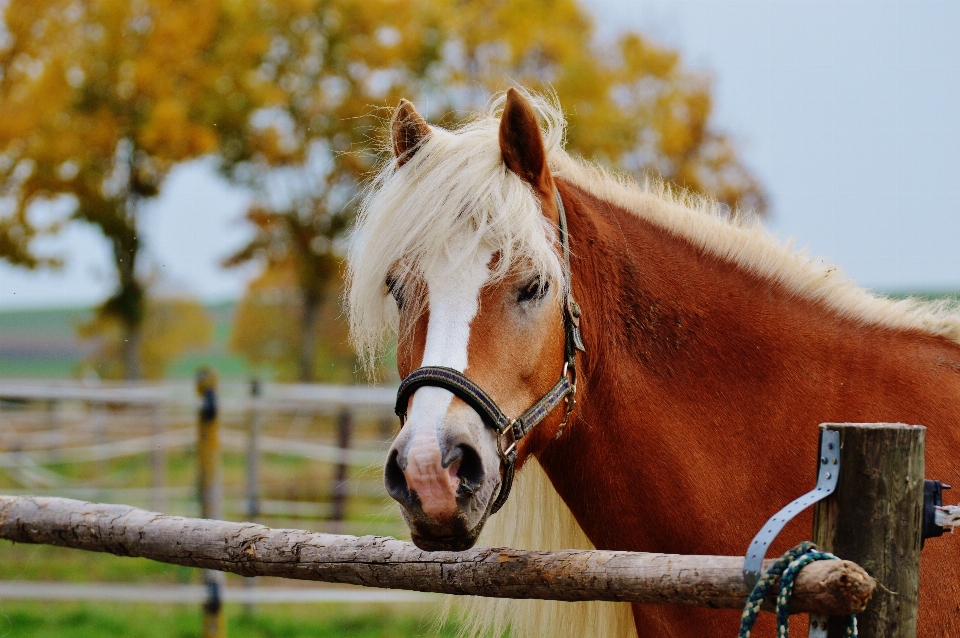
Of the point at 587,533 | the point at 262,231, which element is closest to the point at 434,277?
the point at 587,533

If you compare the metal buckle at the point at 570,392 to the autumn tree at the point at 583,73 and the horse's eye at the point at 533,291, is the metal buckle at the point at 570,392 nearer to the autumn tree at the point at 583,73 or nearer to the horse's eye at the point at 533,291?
the horse's eye at the point at 533,291

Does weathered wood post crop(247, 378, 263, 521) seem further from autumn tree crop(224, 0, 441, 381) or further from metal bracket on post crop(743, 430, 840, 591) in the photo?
autumn tree crop(224, 0, 441, 381)

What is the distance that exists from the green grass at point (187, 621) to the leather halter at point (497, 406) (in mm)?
4234

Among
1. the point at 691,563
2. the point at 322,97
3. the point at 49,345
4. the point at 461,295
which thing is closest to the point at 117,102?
the point at 322,97

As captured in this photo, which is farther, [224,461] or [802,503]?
[224,461]

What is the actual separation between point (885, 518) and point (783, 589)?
276 mm

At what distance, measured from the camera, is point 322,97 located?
18.7 meters

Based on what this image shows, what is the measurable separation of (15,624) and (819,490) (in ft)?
21.6

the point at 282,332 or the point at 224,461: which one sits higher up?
the point at 282,332

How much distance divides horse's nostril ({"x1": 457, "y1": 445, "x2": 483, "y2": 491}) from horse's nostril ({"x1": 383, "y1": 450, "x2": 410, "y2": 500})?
135mm

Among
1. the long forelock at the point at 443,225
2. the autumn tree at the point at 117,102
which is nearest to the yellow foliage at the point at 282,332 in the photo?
the autumn tree at the point at 117,102

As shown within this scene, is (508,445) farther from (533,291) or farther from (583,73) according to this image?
(583,73)

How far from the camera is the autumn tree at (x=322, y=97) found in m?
18.3

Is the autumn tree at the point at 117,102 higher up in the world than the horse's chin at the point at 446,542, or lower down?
higher up
